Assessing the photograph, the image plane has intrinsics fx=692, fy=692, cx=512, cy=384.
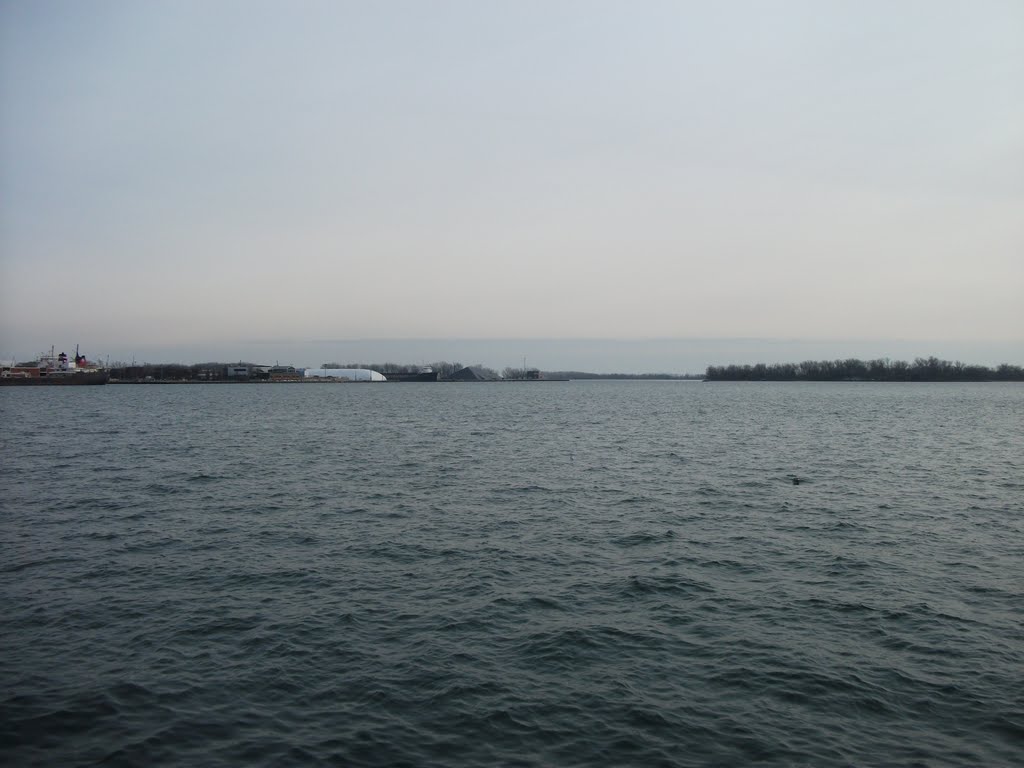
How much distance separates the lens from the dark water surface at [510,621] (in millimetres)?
11445

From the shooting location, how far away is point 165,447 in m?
53.0

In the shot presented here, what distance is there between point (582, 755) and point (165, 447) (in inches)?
1984

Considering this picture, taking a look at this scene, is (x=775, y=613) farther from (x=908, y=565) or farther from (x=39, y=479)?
(x=39, y=479)

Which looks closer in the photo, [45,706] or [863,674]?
[45,706]

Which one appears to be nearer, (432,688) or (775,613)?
(432,688)

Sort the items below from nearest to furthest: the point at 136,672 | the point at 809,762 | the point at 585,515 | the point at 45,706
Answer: the point at 809,762 < the point at 45,706 < the point at 136,672 < the point at 585,515

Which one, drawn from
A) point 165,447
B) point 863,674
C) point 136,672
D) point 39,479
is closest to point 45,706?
point 136,672

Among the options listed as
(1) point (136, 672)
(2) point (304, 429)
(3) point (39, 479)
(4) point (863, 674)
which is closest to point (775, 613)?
(4) point (863, 674)

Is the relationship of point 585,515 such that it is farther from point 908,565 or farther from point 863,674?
point 863,674

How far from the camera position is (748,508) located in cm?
2981

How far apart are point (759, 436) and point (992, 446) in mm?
17771

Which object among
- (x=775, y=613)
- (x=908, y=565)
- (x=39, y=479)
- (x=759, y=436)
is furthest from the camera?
(x=759, y=436)

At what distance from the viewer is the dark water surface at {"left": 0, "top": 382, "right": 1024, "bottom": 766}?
1145 centimetres

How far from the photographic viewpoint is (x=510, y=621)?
16344mm
